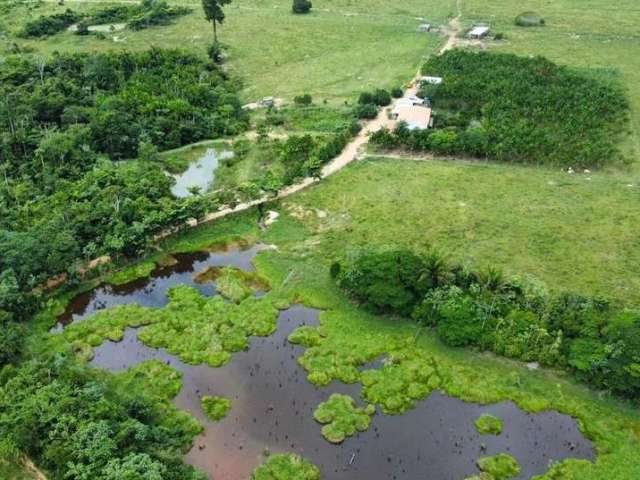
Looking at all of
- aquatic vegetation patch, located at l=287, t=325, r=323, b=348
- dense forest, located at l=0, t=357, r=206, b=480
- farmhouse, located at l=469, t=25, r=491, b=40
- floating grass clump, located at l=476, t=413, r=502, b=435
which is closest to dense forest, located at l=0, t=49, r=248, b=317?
dense forest, located at l=0, t=357, r=206, b=480

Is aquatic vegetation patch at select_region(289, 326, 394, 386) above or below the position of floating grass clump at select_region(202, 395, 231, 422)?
above

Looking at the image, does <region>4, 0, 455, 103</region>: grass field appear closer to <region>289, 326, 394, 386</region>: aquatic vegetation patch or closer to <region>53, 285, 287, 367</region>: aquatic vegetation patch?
<region>53, 285, 287, 367</region>: aquatic vegetation patch

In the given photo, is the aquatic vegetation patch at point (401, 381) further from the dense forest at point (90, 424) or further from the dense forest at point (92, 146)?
the dense forest at point (92, 146)

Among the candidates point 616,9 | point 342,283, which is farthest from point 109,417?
point 616,9

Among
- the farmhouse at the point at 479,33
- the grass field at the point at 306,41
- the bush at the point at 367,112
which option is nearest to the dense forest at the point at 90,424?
the bush at the point at 367,112

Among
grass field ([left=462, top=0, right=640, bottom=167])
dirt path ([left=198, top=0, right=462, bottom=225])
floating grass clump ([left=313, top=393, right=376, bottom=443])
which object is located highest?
grass field ([left=462, top=0, right=640, bottom=167])

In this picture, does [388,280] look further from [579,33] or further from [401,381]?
[579,33]
